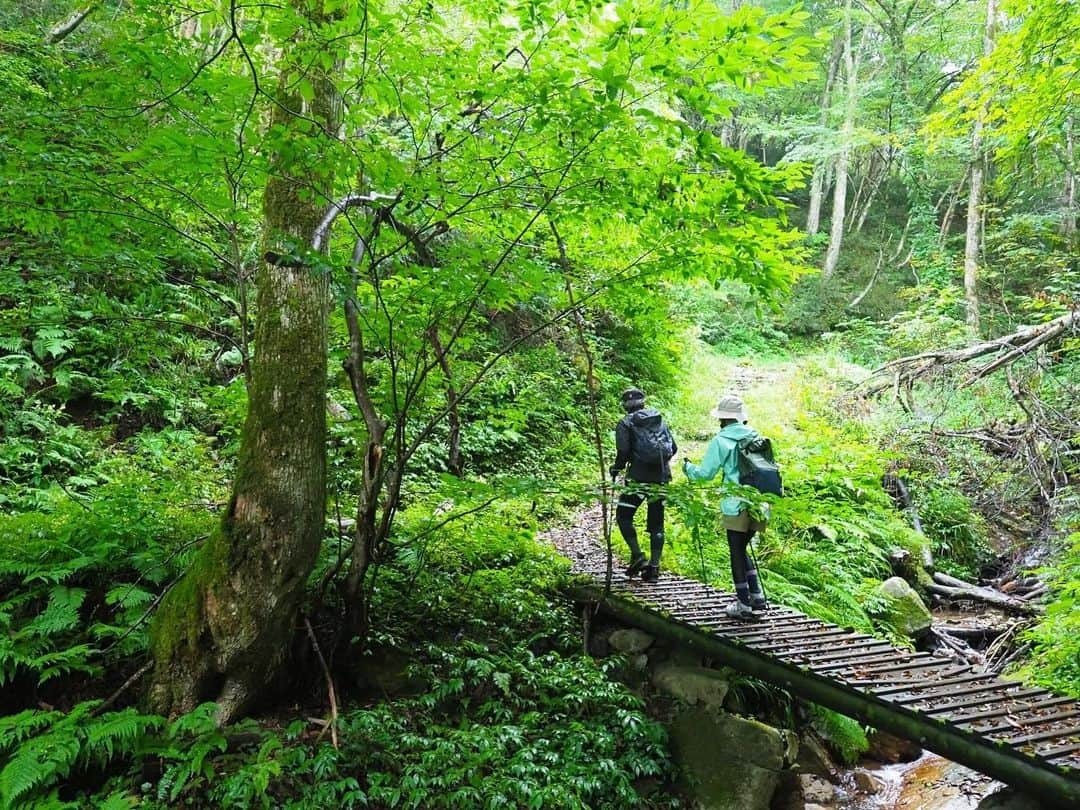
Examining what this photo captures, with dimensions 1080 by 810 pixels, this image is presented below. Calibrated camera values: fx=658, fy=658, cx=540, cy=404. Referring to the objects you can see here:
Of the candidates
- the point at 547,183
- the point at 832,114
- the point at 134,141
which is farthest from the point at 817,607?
the point at 832,114

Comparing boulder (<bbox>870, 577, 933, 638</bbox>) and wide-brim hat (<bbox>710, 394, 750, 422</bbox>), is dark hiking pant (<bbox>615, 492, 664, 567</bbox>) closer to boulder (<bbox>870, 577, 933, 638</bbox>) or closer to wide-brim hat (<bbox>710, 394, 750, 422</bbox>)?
wide-brim hat (<bbox>710, 394, 750, 422</bbox>)

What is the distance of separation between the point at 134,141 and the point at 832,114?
24.6m

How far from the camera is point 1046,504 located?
9312 millimetres

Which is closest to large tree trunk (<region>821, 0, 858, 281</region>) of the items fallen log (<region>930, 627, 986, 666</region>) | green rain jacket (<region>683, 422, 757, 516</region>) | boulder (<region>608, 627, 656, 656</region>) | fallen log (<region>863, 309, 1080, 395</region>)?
fallen log (<region>863, 309, 1080, 395</region>)

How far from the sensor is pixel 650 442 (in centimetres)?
641

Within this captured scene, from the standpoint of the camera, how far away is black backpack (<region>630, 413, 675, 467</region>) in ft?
21.0

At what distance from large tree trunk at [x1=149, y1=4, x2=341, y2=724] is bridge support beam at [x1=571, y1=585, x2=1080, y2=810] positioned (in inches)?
118

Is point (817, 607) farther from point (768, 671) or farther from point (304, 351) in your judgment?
point (304, 351)

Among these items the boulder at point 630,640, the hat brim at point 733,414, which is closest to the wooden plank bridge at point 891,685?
the boulder at point 630,640

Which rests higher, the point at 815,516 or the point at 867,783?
the point at 815,516

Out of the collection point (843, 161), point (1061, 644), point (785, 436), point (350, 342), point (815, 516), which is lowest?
point (1061, 644)

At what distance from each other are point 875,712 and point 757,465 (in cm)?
198

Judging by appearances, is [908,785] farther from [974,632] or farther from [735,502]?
[974,632]

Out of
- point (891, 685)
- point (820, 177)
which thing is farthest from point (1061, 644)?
point (820, 177)
